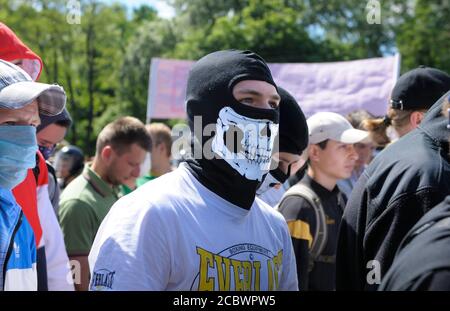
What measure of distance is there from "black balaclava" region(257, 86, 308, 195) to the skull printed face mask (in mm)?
777

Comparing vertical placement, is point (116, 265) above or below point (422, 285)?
below

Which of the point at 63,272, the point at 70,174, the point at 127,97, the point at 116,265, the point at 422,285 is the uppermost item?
the point at 422,285

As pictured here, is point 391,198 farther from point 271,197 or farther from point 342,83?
point 342,83

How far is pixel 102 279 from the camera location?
2373 millimetres

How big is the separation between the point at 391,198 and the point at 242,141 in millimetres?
672

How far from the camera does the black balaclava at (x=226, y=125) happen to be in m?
2.71

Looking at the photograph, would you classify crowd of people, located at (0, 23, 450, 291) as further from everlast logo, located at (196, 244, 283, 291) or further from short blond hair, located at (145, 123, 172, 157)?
short blond hair, located at (145, 123, 172, 157)

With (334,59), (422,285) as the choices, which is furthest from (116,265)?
(334,59)

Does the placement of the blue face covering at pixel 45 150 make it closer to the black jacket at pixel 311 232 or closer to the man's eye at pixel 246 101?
the black jacket at pixel 311 232

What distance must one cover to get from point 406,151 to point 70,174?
20.7 ft

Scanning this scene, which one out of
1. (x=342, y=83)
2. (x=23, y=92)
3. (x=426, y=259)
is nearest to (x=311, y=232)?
(x=23, y=92)

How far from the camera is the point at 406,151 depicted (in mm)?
2922
